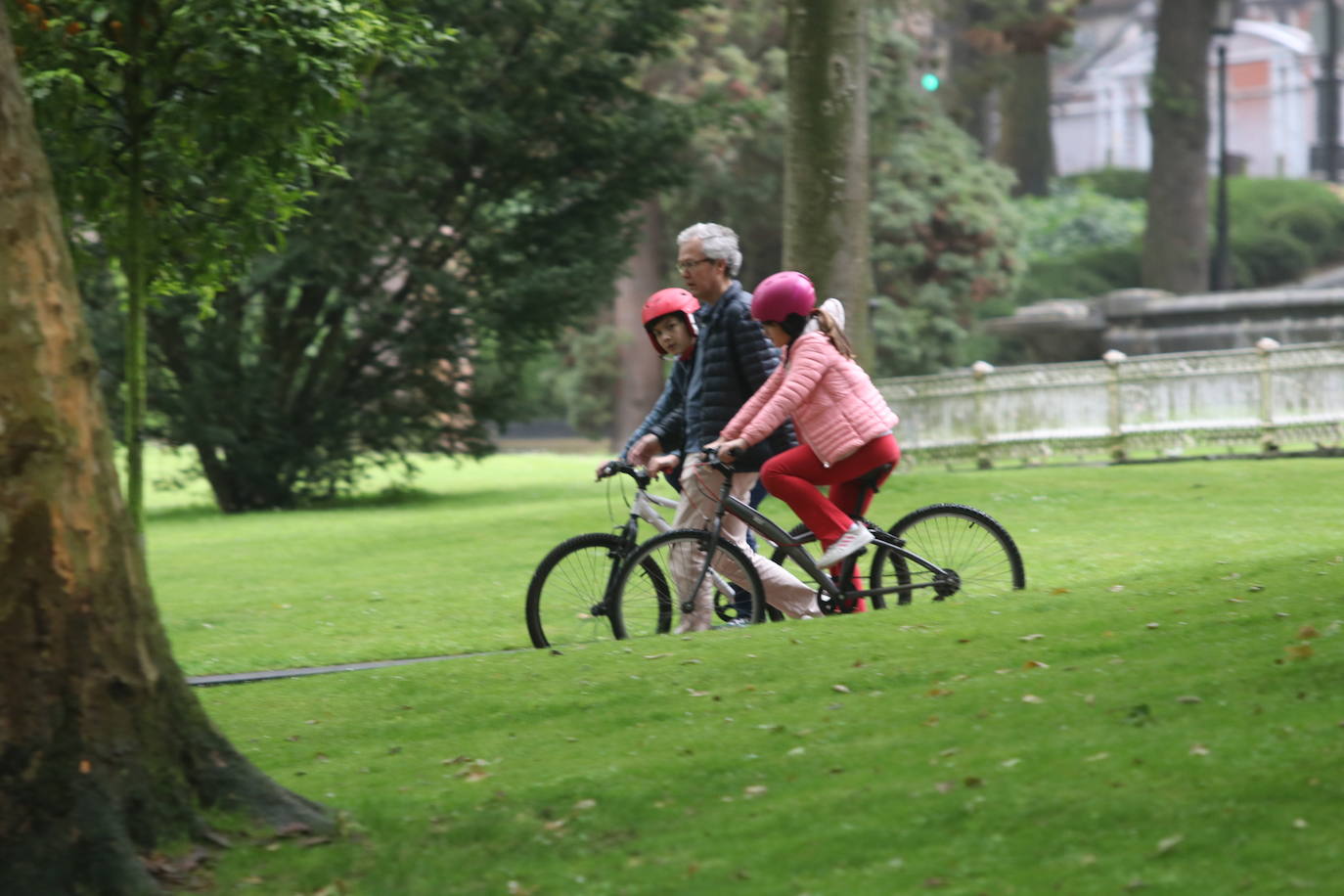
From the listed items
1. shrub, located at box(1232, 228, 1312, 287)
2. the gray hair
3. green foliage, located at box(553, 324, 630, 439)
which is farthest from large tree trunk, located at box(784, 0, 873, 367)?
shrub, located at box(1232, 228, 1312, 287)

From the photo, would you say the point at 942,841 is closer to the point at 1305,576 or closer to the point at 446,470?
the point at 1305,576

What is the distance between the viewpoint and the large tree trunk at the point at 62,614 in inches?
213

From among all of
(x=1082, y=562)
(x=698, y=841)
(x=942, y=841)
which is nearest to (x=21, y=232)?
(x=698, y=841)

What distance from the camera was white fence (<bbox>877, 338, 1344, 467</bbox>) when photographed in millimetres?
22188

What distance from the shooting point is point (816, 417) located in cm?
877

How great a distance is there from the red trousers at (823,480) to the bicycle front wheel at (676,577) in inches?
13.7

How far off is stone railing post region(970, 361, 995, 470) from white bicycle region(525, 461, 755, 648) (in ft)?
52.2

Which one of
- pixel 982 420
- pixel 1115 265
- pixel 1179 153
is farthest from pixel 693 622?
pixel 1115 265

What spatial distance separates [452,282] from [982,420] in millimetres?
7013

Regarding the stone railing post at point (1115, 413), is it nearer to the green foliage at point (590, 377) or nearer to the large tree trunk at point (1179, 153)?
the green foliage at point (590, 377)

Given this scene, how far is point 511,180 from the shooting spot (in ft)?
79.6

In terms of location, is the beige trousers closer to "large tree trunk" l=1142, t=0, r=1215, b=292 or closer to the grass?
the grass

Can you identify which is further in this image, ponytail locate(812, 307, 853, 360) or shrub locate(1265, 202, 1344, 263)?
shrub locate(1265, 202, 1344, 263)

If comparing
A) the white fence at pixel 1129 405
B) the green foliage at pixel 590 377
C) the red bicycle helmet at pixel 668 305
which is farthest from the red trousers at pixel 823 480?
the green foliage at pixel 590 377
